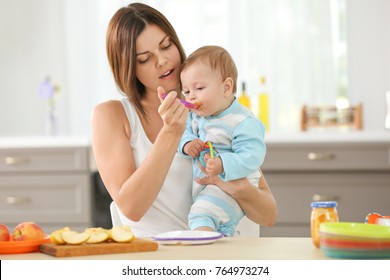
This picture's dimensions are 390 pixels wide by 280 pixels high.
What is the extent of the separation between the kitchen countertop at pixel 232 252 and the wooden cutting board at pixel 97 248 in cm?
2

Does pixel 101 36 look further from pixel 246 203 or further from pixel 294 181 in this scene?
pixel 246 203

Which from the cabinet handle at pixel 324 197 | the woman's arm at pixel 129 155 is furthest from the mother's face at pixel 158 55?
the cabinet handle at pixel 324 197

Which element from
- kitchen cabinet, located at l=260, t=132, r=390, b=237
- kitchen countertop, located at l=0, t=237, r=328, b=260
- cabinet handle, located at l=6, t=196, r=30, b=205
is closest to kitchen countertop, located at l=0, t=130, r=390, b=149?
kitchen cabinet, located at l=260, t=132, r=390, b=237

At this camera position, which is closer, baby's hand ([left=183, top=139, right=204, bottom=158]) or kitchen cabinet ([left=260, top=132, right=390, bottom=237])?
baby's hand ([left=183, top=139, right=204, bottom=158])

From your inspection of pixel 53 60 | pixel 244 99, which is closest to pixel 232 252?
pixel 244 99

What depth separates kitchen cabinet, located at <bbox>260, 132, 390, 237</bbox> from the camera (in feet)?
13.1

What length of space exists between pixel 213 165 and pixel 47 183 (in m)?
2.34

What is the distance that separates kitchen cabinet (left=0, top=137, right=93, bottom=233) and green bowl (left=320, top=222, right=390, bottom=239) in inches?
109

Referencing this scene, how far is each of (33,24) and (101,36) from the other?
0.46 meters

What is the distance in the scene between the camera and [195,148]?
227 centimetres

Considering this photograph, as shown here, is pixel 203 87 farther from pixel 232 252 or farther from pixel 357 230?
pixel 357 230

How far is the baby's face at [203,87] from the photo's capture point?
86.0 inches

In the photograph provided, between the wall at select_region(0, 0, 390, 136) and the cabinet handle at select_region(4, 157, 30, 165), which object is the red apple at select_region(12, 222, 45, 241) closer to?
the cabinet handle at select_region(4, 157, 30, 165)

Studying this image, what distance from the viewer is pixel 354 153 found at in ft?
13.1
